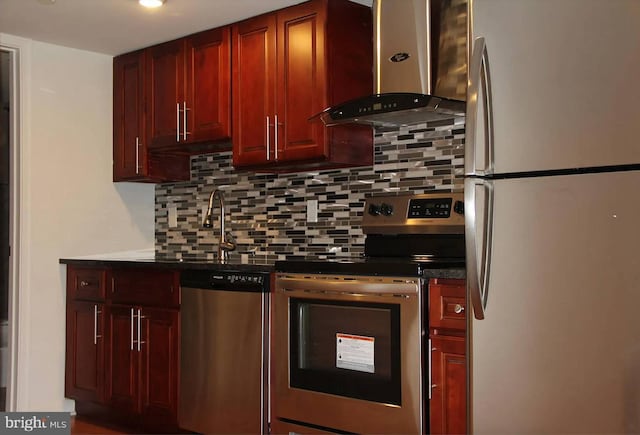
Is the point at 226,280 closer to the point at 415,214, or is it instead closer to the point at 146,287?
the point at 146,287

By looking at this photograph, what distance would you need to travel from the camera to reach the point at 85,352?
4145mm

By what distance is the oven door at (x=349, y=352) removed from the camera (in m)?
2.73

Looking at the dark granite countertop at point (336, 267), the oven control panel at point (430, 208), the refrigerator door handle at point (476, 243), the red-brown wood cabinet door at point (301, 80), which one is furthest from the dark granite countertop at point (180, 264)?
the refrigerator door handle at point (476, 243)

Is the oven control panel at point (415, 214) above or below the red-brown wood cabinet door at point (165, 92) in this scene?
below

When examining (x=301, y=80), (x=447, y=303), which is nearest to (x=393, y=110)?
(x=301, y=80)

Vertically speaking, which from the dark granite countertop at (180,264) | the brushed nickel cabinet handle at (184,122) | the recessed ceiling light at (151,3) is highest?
the recessed ceiling light at (151,3)

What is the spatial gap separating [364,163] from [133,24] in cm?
146

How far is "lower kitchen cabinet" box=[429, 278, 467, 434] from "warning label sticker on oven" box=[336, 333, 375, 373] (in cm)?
28

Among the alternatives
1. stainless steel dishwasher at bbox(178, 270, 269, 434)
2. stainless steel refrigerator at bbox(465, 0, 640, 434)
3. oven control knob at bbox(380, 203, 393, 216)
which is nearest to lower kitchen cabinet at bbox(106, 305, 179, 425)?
stainless steel dishwasher at bbox(178, 270, 269, 434)

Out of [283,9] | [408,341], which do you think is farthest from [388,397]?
[283,9]

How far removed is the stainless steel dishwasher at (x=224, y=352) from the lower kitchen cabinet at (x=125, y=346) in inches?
4.6

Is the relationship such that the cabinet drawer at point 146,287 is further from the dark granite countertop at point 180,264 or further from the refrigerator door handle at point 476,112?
the refrigerator door handle at point 476,112

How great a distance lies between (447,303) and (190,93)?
2.12 m

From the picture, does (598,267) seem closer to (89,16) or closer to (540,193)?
(540,193)
